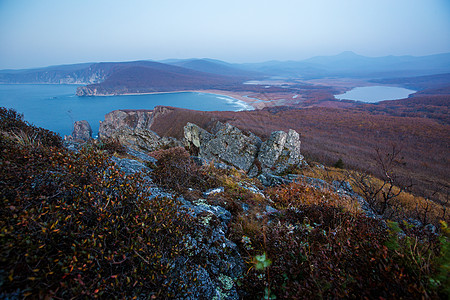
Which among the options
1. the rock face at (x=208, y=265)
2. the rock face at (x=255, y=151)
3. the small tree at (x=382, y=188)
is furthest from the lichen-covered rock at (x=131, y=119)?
the rock face at (x=208, y=265)

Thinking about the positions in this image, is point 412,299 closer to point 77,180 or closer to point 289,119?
point 77,180

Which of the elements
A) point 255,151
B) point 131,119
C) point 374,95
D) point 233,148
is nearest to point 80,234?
point 255,151

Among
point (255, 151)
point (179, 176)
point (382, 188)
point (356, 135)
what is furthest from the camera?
point (356, 135)

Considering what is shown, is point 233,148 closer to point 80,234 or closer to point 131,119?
point 80,234

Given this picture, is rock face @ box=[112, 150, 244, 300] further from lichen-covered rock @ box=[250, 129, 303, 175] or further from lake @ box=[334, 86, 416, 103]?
lake @ box=[334, 86, 416, 103]

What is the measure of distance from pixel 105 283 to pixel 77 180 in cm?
173

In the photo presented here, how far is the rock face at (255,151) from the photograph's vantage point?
19453 millimetres

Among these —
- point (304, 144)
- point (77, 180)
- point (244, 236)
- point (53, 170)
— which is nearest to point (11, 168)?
point (53, 170)

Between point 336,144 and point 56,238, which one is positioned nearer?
point 56,238

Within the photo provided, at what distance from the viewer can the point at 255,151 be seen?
21328 millimetres

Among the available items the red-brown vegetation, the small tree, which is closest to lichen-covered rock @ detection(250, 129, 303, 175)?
the small tree

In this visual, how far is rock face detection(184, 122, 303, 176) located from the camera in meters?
19.5

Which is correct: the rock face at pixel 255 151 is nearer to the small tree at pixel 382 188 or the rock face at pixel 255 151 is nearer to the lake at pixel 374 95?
the small tree at pixel 382 188

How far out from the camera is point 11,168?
259 cm
